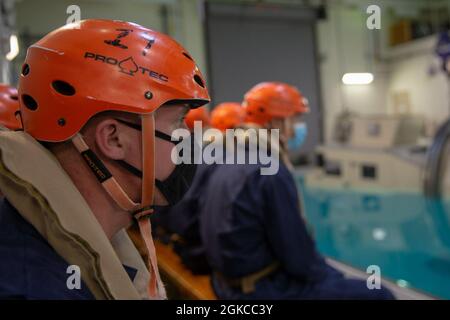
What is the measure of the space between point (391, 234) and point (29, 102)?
5.04m

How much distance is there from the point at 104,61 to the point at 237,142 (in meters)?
1.44

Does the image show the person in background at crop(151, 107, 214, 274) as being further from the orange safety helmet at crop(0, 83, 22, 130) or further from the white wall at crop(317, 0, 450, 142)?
the white wall at crop(317, 0, 450, 142)

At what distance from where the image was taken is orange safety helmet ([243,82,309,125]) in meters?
2.84

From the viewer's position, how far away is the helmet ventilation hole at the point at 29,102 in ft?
3.05

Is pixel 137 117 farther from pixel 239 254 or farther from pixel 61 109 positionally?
pixel 239 254

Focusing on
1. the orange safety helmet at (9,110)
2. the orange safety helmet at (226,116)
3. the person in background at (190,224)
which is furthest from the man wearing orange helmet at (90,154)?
the orange safety helmet at (226,116)

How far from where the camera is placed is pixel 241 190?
2.23 meters

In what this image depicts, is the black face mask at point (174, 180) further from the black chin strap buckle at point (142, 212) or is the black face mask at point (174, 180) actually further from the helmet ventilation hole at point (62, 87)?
the helmet ventilation hole at point (62, 87)

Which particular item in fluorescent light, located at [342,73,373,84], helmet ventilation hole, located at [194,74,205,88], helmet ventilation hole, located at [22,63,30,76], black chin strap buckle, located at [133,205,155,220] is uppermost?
helmet ventilation hole, located at [22,63,30,76]

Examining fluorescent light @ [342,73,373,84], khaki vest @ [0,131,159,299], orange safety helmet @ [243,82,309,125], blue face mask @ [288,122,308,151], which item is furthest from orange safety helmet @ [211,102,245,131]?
khaki vest @ [0,131,159,299]

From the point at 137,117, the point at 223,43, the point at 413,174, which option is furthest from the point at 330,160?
the point at 137,117

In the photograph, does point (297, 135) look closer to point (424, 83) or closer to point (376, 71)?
point (424, 83)

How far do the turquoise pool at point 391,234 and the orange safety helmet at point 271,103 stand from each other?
1474 mm

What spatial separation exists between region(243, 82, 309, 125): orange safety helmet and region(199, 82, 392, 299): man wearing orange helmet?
0.66m
